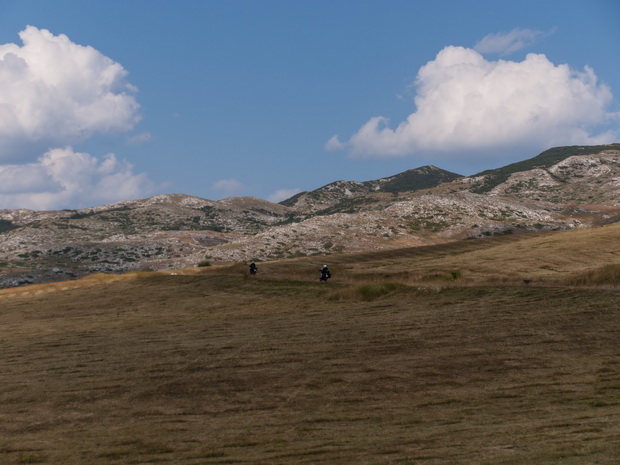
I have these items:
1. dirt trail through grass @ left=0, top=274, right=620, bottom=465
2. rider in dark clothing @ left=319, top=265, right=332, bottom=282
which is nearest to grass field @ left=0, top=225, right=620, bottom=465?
dirt trail through grass @ left=0, top=274, right=620, bottom=465

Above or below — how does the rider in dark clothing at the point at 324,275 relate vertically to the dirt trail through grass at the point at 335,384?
above

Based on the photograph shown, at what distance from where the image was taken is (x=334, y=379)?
22406mm

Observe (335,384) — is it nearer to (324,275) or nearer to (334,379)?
(334,379)

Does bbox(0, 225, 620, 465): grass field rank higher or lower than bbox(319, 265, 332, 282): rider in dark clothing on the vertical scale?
lower

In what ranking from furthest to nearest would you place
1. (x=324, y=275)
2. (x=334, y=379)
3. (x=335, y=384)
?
(x=324, y=275) → (x=334, y=379) → (x=335, y=384)

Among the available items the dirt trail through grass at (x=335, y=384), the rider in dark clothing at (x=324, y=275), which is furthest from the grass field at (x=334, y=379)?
the rider in dark clothing at (x=324, y=275)

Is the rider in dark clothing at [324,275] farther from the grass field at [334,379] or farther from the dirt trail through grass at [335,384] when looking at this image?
the dirt trail through grass at [335,384]

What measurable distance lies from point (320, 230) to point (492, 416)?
129983 millimetres

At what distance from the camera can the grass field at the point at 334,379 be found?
15.5 meters

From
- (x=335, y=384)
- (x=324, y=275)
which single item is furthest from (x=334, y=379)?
(x=324, y=275)

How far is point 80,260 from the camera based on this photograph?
15575cm

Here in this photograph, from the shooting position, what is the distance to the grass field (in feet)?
50.9

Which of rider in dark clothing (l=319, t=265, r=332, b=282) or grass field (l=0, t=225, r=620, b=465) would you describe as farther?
rider in dark clothing (l=319, t=265, r=332, b=282)

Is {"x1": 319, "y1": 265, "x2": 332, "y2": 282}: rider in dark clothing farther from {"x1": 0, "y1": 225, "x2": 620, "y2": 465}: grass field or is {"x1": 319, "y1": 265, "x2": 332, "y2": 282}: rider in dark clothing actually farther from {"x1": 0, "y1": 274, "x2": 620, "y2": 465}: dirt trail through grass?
{"x1": 0, "y1": 274, "x2": 620, "y2": 465}: dirt trail through grass
